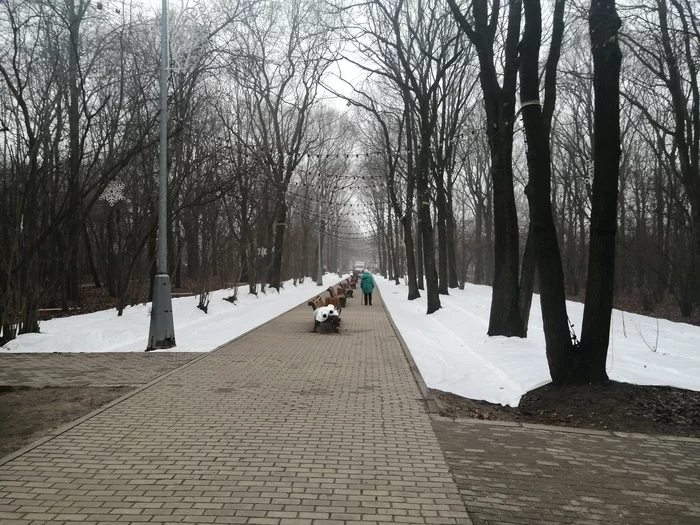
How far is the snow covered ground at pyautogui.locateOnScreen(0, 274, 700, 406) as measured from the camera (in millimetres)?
8266

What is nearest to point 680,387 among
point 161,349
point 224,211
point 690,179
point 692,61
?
point 692,61

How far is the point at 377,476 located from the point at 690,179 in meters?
16.7

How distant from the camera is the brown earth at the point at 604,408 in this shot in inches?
237

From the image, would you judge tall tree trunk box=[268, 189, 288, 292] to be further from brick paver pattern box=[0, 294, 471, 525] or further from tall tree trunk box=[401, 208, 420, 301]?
brick paver pattern box=[0, 294, 471, 525]

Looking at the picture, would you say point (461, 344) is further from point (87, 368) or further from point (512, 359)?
point (87, 368)

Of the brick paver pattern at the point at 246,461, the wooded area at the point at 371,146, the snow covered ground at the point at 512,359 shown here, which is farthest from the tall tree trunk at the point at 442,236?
the brick paver pattern at the point at 246,461

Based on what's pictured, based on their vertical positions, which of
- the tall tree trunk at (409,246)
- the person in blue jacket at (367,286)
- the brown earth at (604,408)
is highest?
the tall tree trunk at (409,246)

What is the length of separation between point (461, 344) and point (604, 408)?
19.7 ft

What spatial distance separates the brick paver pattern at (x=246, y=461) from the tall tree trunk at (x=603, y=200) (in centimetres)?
242

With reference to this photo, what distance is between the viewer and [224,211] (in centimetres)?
2206

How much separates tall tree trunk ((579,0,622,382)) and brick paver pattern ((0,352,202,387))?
19.8ft

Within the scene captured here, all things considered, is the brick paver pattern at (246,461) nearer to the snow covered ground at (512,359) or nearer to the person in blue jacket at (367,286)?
the snow covered ground at (512,359)

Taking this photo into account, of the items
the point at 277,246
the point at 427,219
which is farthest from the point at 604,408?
the point at 277,246

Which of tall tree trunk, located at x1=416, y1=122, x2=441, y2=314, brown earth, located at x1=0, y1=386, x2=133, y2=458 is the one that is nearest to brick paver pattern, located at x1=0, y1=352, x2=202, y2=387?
brown earth, located at x1=0, y1=386, x2=133, y2=458
